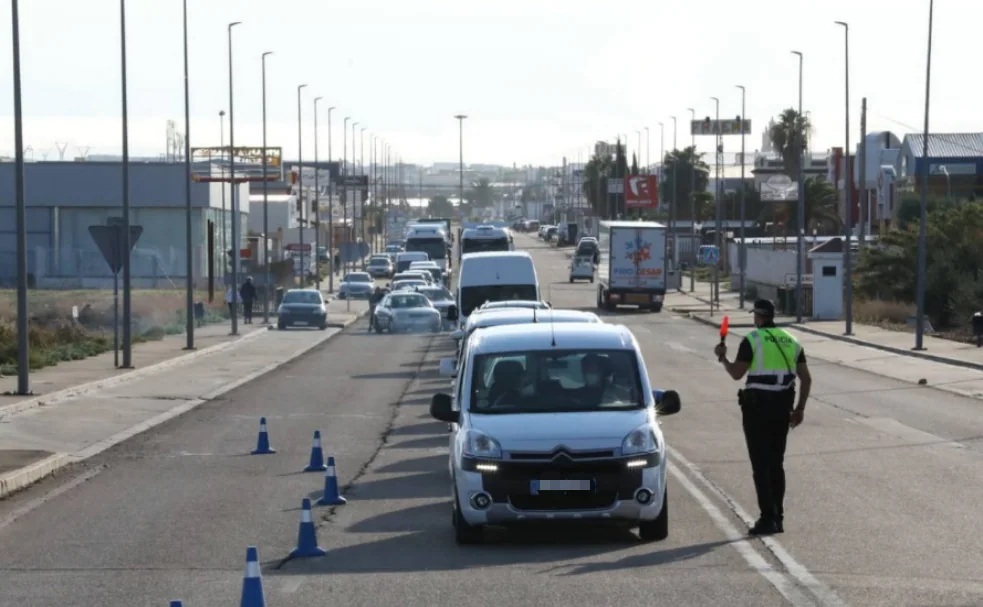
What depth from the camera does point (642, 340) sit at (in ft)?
160

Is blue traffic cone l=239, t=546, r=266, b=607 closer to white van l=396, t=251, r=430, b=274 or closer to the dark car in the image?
the dark car

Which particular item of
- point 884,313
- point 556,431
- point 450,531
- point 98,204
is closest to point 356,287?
point 98,204

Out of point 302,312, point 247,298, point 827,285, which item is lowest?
point 302,312

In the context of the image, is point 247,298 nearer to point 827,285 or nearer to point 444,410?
point 827,285

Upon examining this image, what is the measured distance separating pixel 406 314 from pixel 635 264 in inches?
637

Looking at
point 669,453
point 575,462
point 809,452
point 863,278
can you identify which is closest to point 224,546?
point 575,462

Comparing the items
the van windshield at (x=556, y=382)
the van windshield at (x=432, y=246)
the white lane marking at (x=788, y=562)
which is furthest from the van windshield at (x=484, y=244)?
the van windshield at (x=556, y=382)

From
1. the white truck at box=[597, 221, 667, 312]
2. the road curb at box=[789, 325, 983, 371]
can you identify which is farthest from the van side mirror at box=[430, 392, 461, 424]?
the white truck at box=[597, 221, 667, 312]

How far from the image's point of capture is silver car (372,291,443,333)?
53.1 metres

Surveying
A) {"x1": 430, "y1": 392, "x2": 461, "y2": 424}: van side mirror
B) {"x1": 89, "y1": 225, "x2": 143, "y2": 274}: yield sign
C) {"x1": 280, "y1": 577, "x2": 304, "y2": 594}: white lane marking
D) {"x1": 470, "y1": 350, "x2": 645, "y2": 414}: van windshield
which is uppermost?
{"x1": 89, "y1": 225, "x2": 143, "y2": 274}: yield sign

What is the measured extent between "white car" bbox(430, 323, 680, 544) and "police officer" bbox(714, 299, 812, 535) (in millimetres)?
709

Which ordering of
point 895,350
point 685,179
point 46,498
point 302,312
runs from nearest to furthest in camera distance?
1. point 46,498
2. point 895,350
3. point 302,312
4. point 685,179

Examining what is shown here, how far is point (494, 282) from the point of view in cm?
3800

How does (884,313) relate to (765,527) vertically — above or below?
below
